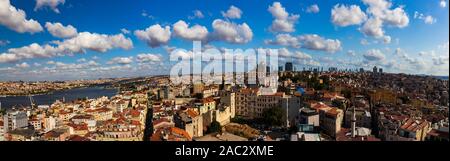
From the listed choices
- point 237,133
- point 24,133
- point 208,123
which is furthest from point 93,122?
point 237,133

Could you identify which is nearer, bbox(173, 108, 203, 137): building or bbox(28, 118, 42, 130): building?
bbox(173, 108, 203, 137): building

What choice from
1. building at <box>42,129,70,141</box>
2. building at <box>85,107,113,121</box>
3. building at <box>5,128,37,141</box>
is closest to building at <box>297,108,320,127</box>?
building at <box>42,129,70,141</box>

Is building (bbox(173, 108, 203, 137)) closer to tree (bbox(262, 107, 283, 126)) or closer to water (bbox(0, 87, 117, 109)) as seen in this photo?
tree (bbox(262, 107, 283, 126))

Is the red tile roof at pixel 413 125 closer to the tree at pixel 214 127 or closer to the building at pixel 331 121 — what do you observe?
the building at pixel 331 121

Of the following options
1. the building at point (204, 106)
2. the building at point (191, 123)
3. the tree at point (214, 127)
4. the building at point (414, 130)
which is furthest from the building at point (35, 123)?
the building at point (414, 130)
